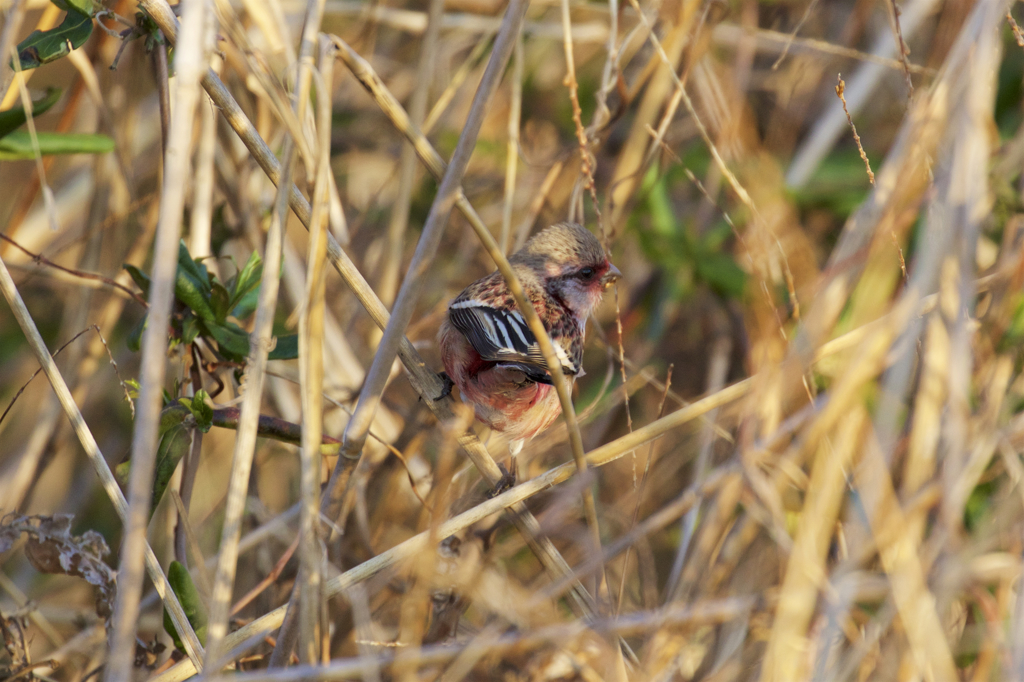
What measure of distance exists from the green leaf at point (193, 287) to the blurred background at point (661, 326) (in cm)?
21

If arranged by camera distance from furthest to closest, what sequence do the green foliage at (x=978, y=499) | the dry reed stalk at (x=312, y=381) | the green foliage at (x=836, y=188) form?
the green foliage at (x=836, y=188), the green foliage at (x=978, y=499), the dry reed stalk at (x=312, y=381)

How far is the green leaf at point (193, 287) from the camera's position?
7.58 ft

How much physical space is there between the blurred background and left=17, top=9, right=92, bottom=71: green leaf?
32 cm

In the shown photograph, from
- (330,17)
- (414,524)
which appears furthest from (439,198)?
(330,17)

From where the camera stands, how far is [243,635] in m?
2.05

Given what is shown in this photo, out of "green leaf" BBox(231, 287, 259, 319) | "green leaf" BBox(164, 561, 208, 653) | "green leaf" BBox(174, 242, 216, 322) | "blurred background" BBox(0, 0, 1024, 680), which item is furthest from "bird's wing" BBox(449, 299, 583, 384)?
"green leaf" BBox(164, 561, 208, 653)

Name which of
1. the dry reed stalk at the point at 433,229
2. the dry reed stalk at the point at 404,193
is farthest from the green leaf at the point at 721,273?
the dry reed stalk at the point at 433,229

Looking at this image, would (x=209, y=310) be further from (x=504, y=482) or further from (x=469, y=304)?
(x=504, y=482)

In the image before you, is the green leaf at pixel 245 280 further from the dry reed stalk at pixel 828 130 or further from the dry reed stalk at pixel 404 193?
the dry reed stalk at pixel 828 130

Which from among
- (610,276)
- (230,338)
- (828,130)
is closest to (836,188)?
(828,130)

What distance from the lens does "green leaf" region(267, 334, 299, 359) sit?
2391 millimetres

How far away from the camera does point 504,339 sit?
260cm

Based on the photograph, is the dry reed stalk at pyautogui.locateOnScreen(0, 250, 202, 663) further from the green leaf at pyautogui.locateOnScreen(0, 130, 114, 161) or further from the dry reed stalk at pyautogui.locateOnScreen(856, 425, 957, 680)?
the dry reed stalk at pyautogui.locateOnScreen(856, 425, 957, 680)

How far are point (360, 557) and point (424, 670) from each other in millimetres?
1202
